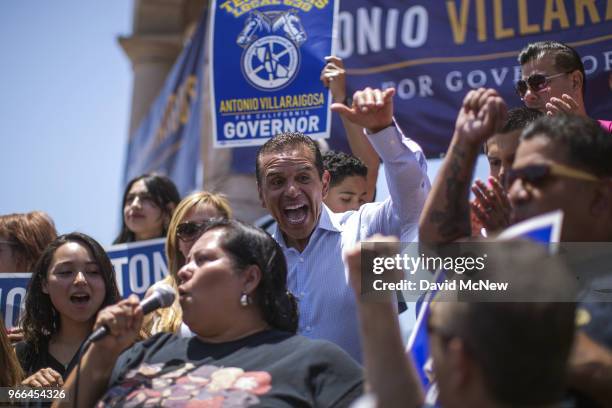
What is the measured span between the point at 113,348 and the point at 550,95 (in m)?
2.41

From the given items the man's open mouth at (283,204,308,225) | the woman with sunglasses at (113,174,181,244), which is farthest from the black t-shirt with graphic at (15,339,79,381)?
the woman with sunglasses at (113,174,181,244)

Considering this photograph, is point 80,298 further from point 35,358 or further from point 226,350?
point 226,350

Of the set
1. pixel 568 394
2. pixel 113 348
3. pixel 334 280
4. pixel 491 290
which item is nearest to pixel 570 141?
pixel 491 290

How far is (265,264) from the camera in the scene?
3.40m

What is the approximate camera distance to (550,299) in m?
→ 2.17

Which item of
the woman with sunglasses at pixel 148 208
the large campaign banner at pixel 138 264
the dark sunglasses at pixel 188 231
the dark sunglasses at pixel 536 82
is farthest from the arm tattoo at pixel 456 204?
the woman with sunglasses at pixel 148 208

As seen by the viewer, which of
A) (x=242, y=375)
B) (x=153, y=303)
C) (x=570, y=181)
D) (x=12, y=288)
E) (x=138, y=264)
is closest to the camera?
(x=570, y=181)

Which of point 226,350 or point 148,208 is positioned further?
point 148,208

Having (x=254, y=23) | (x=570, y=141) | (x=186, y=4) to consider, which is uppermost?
(x=186, y=4)

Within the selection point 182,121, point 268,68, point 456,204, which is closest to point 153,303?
point 456,204

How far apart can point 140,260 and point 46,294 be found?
1.29m

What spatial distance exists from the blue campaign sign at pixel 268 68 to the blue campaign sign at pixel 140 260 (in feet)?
2.69

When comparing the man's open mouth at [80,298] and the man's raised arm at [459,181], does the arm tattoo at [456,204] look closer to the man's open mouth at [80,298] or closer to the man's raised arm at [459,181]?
the man's raised arm at [459,181]

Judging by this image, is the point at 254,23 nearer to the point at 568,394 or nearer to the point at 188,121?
the point at 188,121
